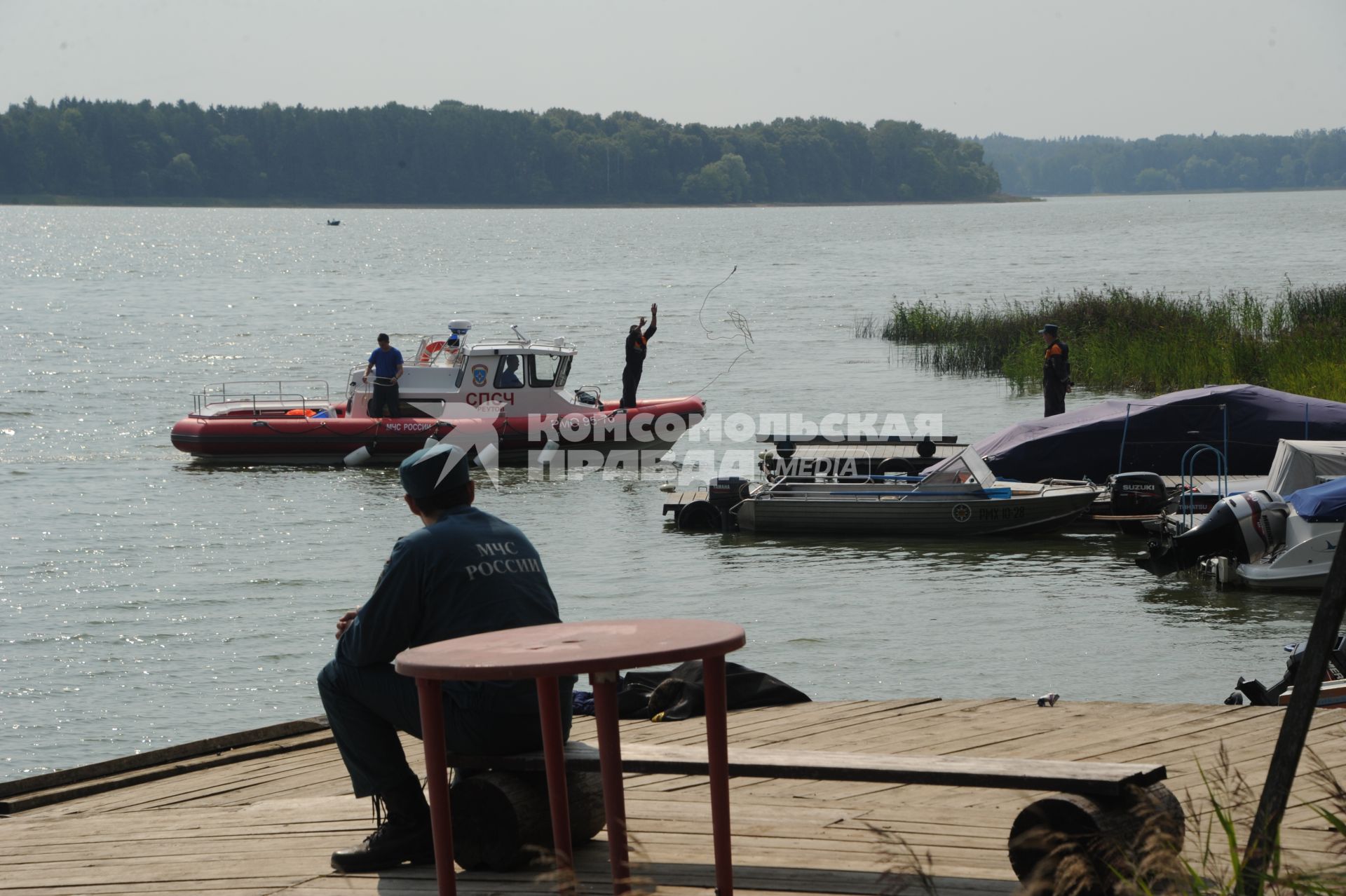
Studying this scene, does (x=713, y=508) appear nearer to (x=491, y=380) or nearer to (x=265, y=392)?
(x=491, y=380)

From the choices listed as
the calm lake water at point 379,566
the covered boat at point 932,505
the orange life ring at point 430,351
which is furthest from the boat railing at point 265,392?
the covered boat at point 932,505

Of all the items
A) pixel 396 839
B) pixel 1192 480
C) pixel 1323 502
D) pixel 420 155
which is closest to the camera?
pixel 396 839

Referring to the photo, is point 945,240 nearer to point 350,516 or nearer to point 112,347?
point 112,347

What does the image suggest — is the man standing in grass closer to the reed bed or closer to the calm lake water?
the calm lake water

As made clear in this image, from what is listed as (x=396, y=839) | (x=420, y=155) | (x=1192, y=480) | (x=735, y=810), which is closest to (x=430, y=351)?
(x=1192, y=480)

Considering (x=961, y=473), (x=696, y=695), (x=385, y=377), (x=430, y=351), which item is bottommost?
(x=961, y=473)

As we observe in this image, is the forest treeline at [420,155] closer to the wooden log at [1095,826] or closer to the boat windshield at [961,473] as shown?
the boat windshield at [961,473]

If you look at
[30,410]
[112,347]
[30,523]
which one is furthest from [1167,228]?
[30,523]

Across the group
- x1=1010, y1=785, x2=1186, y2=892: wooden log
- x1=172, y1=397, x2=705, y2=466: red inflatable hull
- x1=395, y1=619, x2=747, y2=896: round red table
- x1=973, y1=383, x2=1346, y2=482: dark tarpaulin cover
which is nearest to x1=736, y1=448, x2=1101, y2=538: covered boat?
x1=973, y1=383, x2=1346, y2=482: dark tarpaulin cover

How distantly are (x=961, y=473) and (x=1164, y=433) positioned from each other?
255 centimetres

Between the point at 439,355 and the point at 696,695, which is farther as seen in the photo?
the point at 439,355

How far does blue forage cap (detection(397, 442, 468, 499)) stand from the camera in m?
4.57

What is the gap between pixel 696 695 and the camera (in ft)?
23.4

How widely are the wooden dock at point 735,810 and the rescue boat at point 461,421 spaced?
55.2 ft
